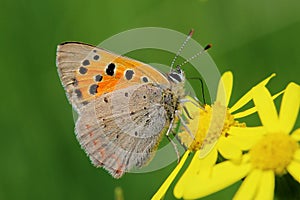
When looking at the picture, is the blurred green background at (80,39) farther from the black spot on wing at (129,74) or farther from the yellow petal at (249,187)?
the yellow petal at (249,187)

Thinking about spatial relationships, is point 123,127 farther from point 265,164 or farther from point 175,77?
point 265,164

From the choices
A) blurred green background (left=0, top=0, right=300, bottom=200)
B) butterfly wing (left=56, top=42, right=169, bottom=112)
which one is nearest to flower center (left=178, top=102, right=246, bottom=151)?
butterfly wing (left=56, top=42, right=169, bottom=112)

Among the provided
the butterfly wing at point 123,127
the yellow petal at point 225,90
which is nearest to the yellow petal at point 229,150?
the yellow petal at point 225,90

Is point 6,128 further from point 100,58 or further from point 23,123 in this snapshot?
point 100,58

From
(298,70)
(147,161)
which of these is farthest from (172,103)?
(298,70)

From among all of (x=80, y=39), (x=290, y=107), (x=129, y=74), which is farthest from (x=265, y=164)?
(x=80, y=39)

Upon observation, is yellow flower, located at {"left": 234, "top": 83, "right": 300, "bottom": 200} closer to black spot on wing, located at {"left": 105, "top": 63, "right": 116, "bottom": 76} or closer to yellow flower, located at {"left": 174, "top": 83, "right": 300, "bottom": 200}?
yellow flower, located at {"left": 174, "top": 83, "right": 300, "bottom": 200}
